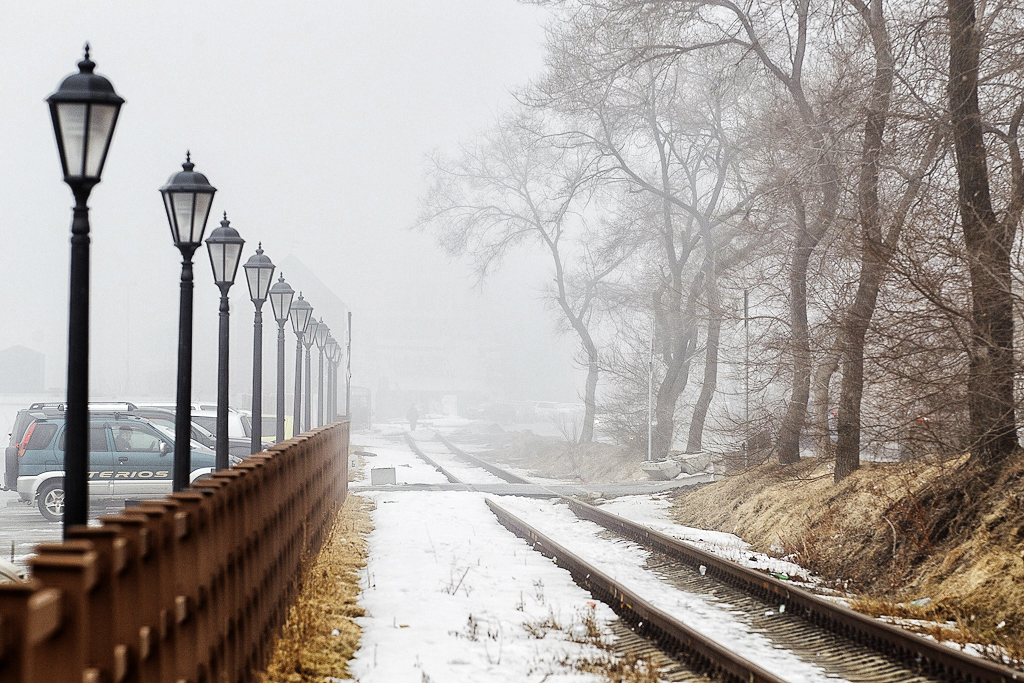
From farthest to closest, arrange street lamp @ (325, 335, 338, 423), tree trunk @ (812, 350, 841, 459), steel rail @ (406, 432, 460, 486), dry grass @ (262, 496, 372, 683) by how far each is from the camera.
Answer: street lamp @ (325, 335, 338, 423) → steel rail @ (406, 432, 460, 486) → tree trunk @ (812, 350, 841, 459) → dry grass @ (262, 496, 372, 683)

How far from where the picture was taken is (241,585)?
520 centimetres

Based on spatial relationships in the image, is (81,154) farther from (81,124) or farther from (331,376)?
(331,376)

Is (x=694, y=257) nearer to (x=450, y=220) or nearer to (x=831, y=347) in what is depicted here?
(x=450, y=220)

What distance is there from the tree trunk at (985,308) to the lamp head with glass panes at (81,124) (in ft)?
25.7

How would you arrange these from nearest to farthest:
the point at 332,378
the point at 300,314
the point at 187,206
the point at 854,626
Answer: the point at 854,626 → the point at 187,206 → the point at 300,314 → the point at 332,378

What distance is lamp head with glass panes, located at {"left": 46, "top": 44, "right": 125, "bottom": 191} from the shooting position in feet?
22.0

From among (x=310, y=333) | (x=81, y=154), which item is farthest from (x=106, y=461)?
(x=81, y=154)

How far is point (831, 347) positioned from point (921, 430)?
2006 millimetres

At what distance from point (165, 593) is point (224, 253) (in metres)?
10.2

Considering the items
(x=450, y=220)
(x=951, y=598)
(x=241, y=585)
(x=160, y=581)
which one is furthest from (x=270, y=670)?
(x=450, y=220)

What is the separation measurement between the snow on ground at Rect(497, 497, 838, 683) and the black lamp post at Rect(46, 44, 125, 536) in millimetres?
4849

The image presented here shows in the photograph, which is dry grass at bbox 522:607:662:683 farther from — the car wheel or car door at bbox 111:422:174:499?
the car wheel

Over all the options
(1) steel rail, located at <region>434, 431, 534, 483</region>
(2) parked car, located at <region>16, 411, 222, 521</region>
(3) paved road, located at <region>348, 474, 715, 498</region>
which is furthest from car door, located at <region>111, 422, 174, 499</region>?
(1) steel rail, located at <region>434, 431, 534, 483</region>

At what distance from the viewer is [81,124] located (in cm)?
676
